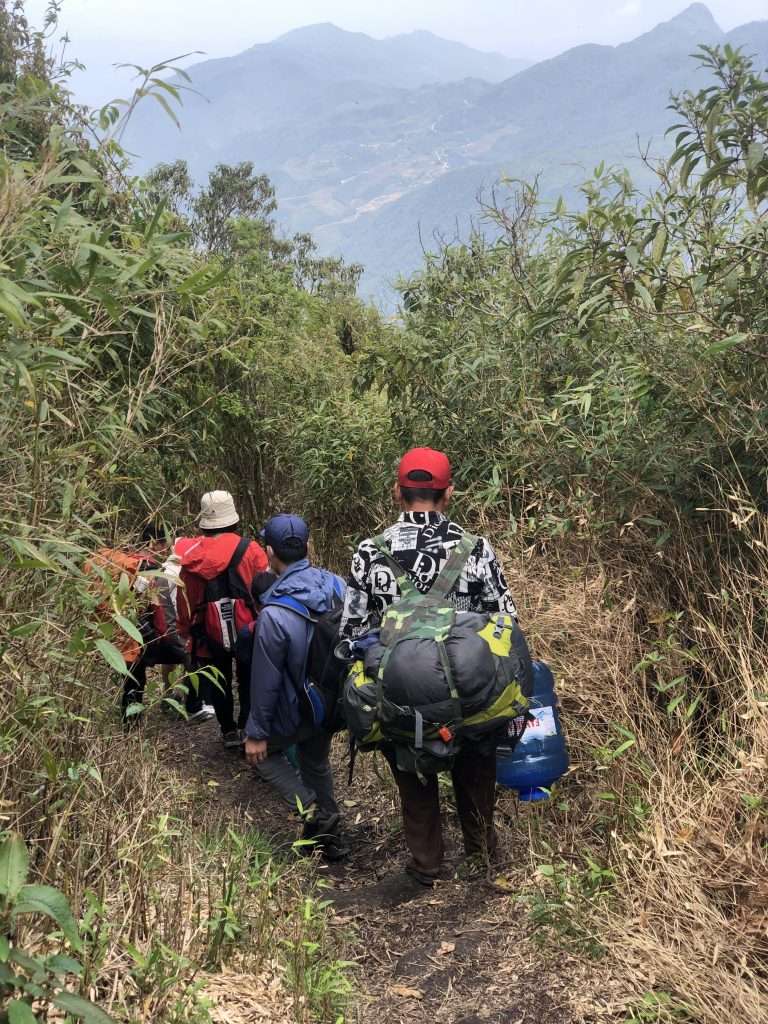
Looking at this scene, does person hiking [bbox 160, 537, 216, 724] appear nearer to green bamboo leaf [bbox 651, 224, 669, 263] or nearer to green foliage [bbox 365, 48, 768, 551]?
green foliage [bbox 365, 48, 768, 551]

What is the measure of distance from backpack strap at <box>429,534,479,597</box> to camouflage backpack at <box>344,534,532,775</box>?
0.04ft

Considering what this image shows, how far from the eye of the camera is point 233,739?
253 inches

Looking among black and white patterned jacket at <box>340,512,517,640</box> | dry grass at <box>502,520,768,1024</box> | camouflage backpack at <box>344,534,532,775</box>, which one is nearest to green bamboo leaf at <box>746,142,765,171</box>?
dry grass at <box>502,520,768,1024</box>

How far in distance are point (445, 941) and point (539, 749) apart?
889mm

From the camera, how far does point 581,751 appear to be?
4387mm

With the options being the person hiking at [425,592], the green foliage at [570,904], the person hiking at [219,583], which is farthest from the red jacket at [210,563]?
the green foliage at [570,904]

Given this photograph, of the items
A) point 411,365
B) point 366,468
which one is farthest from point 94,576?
point 366,468

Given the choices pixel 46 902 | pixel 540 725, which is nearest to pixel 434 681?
pixel 540 725

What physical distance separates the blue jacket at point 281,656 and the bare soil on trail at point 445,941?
60 cm

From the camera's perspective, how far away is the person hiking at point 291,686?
15.1 feet

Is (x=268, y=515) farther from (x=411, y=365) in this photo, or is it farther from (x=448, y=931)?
(x=448, y=931)

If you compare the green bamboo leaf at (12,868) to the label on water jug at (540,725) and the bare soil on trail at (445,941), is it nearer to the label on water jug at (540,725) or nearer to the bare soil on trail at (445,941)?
the bare soil on trail at (445,941)

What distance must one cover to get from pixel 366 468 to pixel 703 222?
3895 millimetres

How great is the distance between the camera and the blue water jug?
4.07m
